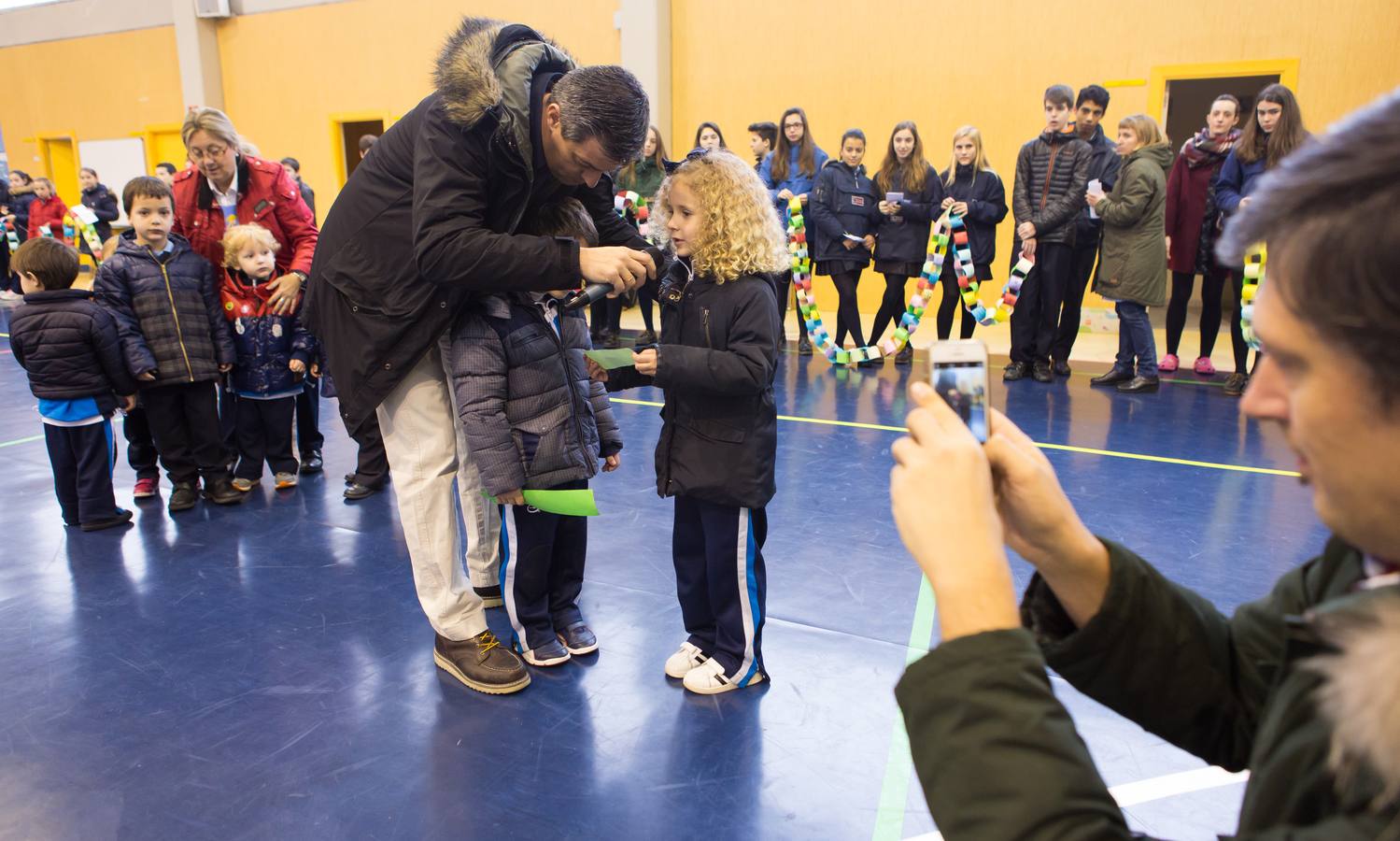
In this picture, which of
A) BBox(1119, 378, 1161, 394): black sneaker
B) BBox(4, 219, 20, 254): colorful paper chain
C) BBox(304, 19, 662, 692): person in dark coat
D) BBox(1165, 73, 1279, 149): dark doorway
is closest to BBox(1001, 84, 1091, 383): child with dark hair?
BBox(1119, 378, 1161, 394): black sneaker

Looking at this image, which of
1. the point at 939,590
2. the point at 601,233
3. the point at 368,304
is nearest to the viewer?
the point at 939,590

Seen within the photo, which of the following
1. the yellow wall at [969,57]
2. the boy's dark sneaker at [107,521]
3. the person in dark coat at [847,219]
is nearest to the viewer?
the boy's dark sneaker at [107,521]

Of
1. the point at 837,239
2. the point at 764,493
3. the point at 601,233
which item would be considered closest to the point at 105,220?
the point at 837,239

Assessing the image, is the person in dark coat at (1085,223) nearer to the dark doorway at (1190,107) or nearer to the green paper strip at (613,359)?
the green paper strip at (613,359)

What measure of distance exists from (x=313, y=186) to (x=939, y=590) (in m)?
16.1

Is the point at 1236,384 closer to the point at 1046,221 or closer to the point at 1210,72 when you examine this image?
the point at 1046,221

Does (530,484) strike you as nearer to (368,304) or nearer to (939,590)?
(368,304)

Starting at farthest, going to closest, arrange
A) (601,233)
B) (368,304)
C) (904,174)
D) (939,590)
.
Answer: (904,174)
(601,233)
(368,304)
(939,590)

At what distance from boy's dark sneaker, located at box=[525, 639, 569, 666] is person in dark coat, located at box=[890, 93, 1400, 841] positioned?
2182 mm

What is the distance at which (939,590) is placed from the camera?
0.85 meters

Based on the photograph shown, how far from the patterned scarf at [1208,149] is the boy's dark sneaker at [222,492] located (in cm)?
669

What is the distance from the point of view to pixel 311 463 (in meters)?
5.09

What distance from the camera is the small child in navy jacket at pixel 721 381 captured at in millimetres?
2631

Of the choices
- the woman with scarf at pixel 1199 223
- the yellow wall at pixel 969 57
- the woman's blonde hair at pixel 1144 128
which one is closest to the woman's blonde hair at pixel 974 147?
the woman's blonde hair at pixel 1144 128
